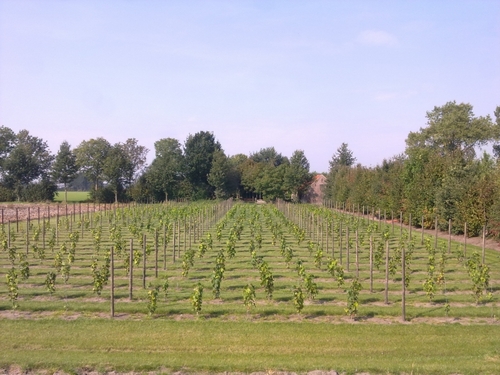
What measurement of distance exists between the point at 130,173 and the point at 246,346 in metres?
64.7

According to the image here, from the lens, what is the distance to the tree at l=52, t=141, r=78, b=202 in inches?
2726

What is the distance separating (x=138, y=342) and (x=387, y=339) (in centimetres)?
500

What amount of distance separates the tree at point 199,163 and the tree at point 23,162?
21.3 m

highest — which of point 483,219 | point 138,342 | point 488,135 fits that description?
point 488,135

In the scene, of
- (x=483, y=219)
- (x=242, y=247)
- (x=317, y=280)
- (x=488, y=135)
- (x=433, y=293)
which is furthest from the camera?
(x=488, y=135)

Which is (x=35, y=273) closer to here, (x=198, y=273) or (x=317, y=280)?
(x=198, y=273)

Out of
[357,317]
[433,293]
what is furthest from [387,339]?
[433,293]

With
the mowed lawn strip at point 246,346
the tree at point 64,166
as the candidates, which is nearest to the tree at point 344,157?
the tree at point 64,166

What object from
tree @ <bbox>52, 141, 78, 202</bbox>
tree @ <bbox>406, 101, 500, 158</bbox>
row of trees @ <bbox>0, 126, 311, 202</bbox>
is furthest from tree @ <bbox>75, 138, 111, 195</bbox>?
tree @ <bbox>406, 101, 500, 158</bbox>

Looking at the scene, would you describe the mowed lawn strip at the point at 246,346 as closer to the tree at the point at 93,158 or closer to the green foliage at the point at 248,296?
the green foliage at the point at 248,296

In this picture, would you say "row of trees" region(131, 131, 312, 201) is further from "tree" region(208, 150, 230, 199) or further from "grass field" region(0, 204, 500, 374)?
"grass field" region(0, 204, 500, 374)

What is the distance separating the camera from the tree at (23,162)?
66.9 metres

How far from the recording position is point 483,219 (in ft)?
82.6

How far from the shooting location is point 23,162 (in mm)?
67438
